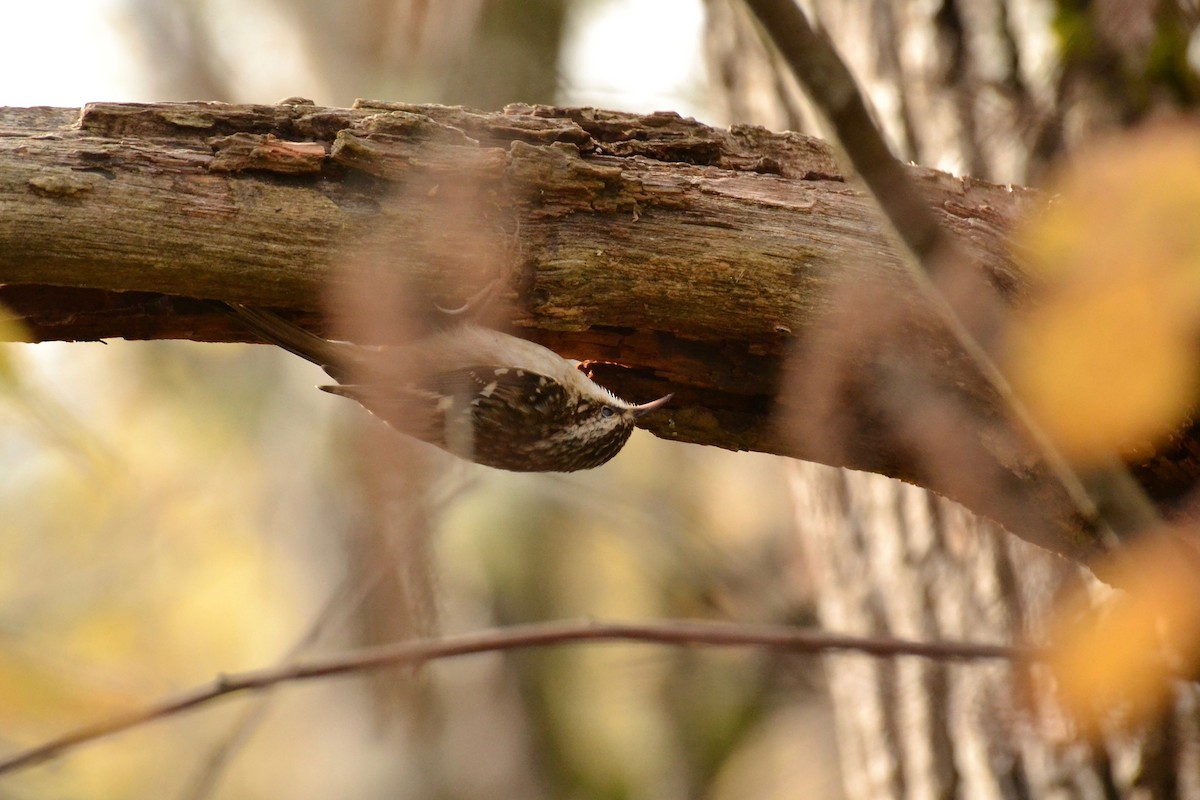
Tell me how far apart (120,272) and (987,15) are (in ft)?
9.15

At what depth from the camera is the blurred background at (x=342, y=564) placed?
5562 millimetres

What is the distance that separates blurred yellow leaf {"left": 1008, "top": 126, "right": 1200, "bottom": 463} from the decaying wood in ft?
3.23

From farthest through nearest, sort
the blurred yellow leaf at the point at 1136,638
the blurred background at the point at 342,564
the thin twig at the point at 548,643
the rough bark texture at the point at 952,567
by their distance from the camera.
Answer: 1. the blurred background at the point at 342,564
2. the rough bark texture at the point at 952,567
3. the thin twig at the point at 548,643
4. the blurred yellow leaf at the point at 1136,638

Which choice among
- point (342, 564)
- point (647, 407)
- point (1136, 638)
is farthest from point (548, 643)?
point (342, 564)

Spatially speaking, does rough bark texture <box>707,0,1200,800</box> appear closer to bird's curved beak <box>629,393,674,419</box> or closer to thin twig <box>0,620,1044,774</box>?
thin twig <box>0,620,1044,774</box>

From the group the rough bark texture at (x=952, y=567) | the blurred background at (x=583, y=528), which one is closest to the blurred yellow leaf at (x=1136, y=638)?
the blurred background at (x=583, y=528)

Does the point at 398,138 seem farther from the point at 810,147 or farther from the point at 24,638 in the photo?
Result: the point at 24,638

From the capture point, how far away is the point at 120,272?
211 cm

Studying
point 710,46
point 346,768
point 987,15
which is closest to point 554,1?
point 710,46

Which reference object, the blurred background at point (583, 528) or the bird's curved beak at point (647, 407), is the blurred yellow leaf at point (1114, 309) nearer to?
the blurred background at point (583, 528)

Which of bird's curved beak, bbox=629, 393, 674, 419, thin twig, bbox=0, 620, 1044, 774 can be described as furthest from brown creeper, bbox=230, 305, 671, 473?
thin twig, bbox=0, 620, 1044, 774

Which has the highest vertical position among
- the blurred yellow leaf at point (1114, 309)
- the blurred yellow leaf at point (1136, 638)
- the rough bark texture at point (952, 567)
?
the rough bark texture at point (952, 567)

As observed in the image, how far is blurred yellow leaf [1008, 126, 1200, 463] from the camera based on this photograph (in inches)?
50.1

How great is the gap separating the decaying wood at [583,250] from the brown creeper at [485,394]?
0.41 ft
